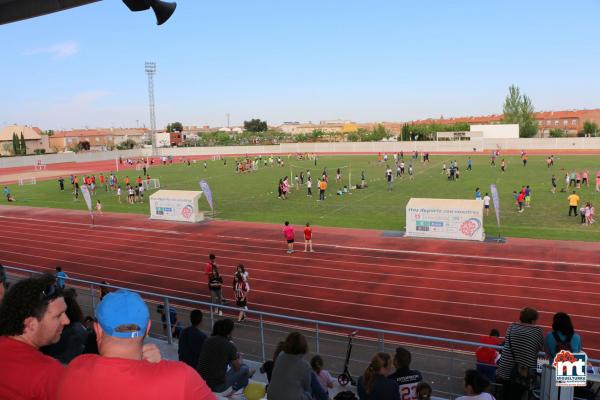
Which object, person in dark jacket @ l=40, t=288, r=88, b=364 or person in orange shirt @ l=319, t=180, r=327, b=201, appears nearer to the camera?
person in dark jacket @ l=40, t=288, r=88, b=364

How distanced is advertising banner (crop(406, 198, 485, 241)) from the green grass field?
164cm

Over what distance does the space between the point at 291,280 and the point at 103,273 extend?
713 cm

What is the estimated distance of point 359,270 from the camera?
668 inches

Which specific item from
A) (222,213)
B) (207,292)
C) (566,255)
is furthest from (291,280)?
(222,213)

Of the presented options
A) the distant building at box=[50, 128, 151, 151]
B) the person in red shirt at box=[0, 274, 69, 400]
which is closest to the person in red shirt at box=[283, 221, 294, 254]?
the person in red shirt at box=[0, 274, 69, 400]

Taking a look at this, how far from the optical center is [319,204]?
30906 millimetres

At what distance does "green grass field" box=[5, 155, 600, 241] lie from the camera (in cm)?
2362

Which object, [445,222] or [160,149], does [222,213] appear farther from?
[160,149]

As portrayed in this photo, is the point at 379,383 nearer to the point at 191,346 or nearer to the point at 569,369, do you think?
the point at 569,369

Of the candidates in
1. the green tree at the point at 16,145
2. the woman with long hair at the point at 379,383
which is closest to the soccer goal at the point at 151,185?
the woman with long hair at the point at 379,383

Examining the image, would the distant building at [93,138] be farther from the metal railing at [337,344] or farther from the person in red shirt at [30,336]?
the person in red shirt at [30,336]

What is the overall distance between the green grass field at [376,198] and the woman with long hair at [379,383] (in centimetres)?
1744

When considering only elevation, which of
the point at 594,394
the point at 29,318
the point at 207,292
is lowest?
the point at 207,292

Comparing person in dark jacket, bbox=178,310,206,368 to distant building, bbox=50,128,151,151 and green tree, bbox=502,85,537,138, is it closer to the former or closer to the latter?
green tree, bbox=502,85,537,138
